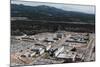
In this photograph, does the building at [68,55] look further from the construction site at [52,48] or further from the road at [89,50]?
the road at [89,50]

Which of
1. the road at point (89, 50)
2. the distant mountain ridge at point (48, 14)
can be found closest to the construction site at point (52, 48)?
the road at point (89, 50)

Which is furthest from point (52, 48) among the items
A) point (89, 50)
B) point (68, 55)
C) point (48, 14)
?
point (89, 50)

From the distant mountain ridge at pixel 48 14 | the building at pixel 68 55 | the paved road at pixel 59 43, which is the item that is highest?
the distant mountain ridge at pixel 48 14

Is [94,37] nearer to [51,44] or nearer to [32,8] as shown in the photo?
[51,44]

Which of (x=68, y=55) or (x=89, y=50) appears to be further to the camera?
(x=89, y=50)

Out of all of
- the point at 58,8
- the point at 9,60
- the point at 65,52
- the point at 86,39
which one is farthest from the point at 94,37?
the point at 9,60

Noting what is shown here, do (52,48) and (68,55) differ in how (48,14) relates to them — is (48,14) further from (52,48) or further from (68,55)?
(68,55)
